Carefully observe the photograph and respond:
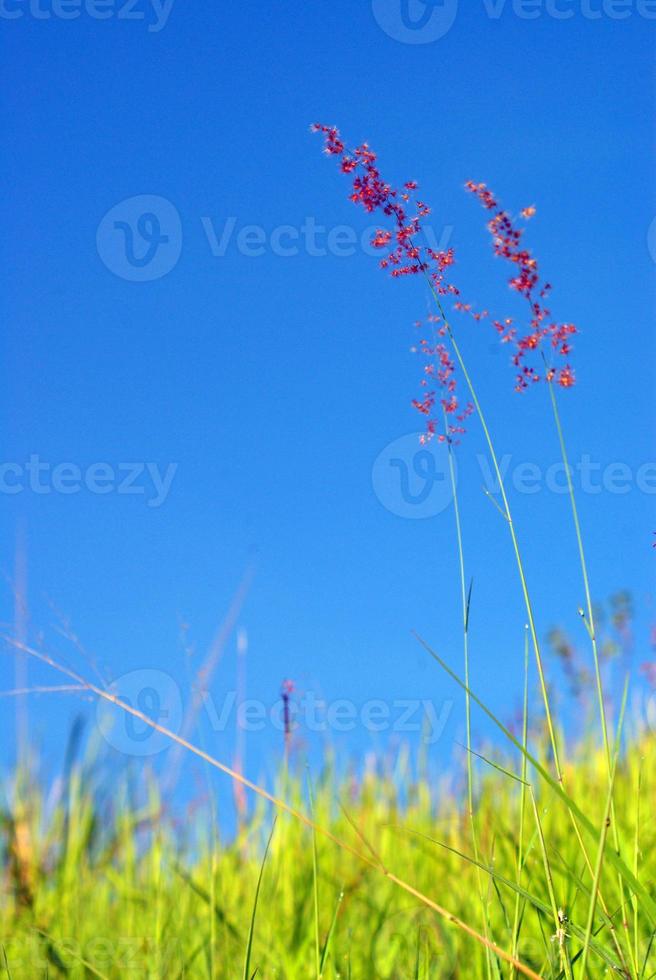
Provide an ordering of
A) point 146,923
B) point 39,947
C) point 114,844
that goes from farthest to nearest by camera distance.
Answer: point 114,844, point 146,923, point 39,947

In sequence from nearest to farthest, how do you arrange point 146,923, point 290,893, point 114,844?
1. point 146,923
2. point 290,893
3. point 114,844

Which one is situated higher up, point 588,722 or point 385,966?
Answer: point 588,722

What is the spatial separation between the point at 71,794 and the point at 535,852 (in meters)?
1.80

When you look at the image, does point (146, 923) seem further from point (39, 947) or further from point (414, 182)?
point (414, 182)

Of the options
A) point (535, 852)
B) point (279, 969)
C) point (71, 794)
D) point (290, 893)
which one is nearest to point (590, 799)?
point (535, 852)

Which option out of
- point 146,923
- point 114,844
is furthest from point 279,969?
point 114,844

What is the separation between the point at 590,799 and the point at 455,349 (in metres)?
2.71

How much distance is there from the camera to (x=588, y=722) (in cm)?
476

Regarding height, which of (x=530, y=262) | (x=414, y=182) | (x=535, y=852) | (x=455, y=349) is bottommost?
(x=535, y=852)

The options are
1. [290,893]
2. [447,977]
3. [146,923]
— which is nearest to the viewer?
[447,977]

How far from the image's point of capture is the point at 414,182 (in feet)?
5.54

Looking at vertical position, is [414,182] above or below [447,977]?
above

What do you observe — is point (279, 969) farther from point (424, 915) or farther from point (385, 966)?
point (424, 915)

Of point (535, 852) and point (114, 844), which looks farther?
point (114, 844)
